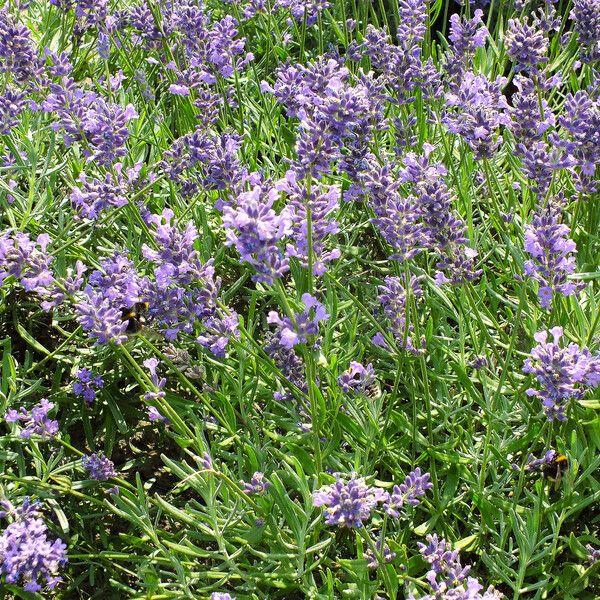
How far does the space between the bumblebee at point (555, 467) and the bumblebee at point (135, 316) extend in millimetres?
1282

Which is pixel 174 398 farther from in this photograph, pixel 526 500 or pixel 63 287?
pixel 526 500

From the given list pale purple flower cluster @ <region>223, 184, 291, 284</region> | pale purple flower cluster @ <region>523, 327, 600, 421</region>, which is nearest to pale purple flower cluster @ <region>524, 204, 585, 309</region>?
pale purple flower cluster @ <region>523, 327, 600, 421</region>

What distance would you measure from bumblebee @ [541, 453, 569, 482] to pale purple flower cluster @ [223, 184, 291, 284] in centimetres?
105

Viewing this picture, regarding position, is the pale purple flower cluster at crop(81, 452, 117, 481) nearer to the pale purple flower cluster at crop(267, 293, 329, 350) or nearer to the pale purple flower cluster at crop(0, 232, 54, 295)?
the pale purple flower cluster at crop(0, 232, 54, 295)

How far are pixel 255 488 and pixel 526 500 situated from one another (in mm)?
923

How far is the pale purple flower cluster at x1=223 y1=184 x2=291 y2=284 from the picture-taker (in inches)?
75.9

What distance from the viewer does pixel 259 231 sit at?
1.94 meters

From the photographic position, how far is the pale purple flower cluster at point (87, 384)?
10.2ft

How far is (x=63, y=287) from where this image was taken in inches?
90.7

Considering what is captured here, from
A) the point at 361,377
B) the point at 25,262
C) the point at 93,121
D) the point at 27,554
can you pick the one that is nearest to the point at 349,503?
the point at 361,377

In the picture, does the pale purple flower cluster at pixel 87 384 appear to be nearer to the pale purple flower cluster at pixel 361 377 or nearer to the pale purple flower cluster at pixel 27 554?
the pale purple flower cluster at pixel 27 554

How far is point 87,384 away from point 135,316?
2.21 feet

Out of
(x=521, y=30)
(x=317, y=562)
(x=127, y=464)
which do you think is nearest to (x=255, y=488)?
(x=317, y=562)

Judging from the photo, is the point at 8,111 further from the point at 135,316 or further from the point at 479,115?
the point at 479,115
